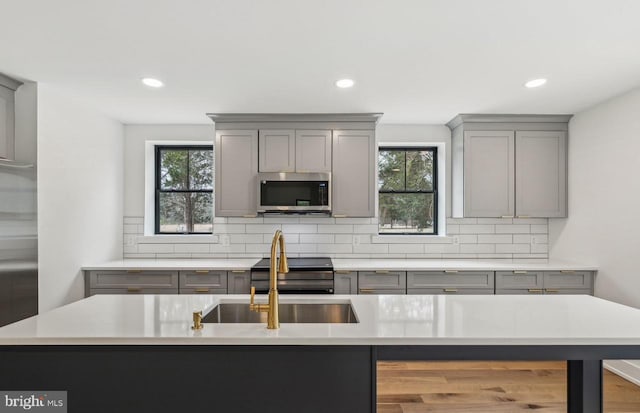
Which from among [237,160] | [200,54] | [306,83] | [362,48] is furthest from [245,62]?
[237,160]

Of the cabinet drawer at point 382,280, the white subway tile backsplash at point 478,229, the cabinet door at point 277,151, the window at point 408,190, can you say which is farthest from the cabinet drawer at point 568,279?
the cabinet door at point 277,151

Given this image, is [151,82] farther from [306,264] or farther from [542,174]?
[542,174]

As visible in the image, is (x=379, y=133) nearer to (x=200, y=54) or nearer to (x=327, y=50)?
(x=327, y=50)

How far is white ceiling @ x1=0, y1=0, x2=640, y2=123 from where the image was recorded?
191 centimetres

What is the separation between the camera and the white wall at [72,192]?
296 centimetres

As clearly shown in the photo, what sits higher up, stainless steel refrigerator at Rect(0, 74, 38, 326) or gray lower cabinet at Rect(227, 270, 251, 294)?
stainless steel refrigerator at Rect(0, 74, 38, 326)

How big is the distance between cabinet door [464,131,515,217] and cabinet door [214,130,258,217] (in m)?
2.14

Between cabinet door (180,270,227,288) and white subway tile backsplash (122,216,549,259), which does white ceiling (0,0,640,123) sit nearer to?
white subway tile backsplash (122,216,549,259)

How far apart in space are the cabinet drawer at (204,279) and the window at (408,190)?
186 cm

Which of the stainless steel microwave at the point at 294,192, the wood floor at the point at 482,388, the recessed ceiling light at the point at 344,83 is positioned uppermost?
the recessed ceiling light at the point at 344,83

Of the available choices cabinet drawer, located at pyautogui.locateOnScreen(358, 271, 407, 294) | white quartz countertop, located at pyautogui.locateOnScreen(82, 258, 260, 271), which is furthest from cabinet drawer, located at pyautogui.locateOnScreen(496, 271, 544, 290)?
white quartz countertop, located at pyautogui.locateOnScreen(82, 258, 260, 271)

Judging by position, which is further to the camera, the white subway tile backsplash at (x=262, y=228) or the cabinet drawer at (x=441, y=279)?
the white subway tile backsplash at (x=262, y=228)

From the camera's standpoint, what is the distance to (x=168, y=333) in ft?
4.80

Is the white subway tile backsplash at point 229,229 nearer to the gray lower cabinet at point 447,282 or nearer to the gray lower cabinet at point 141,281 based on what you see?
the gray lower cabinet at point 141,281
